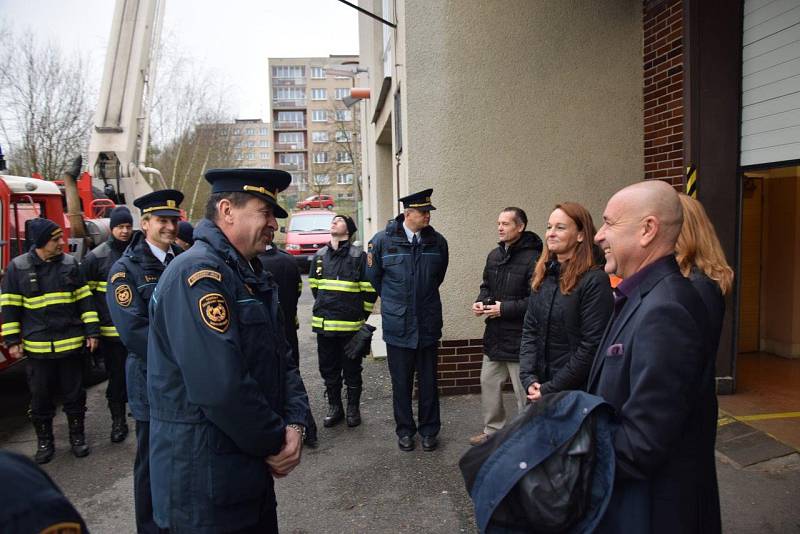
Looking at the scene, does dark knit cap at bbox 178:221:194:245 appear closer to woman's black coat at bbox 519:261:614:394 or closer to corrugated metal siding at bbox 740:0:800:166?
woman's black coat at bbox 519:261:614:394

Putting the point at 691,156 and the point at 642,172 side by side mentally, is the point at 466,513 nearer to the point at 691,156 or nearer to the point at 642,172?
the point at 691,156

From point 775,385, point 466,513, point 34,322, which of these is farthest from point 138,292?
point 775,385

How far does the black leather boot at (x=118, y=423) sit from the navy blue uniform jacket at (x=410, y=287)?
275 cm

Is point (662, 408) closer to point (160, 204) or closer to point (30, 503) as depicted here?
point (30, 503)

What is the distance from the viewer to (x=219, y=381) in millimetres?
2016

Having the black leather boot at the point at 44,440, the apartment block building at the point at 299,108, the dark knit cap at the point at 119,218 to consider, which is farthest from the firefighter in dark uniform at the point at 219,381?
the apartment block building at the point at 299,108

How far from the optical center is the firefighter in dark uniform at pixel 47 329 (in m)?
5.16

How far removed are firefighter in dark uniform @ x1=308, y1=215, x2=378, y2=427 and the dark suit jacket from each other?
13.0 feet

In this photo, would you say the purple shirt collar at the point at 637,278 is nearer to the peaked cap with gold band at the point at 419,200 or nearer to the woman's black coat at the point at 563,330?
the woman's black coat at the point at 563,330

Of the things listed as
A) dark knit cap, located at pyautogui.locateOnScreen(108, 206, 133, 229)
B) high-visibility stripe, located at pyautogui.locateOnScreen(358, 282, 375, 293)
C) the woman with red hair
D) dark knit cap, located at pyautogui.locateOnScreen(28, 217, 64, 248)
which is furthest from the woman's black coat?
dark knit cap, located at pyautogui.locateOnScreen(28, 217, 64, 248)

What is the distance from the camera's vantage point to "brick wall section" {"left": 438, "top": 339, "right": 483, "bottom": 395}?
6031mm

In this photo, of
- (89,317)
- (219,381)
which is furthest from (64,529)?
(89,317)

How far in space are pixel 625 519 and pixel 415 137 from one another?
4764 millimetres

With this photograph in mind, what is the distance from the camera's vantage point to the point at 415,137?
5.93 meters
